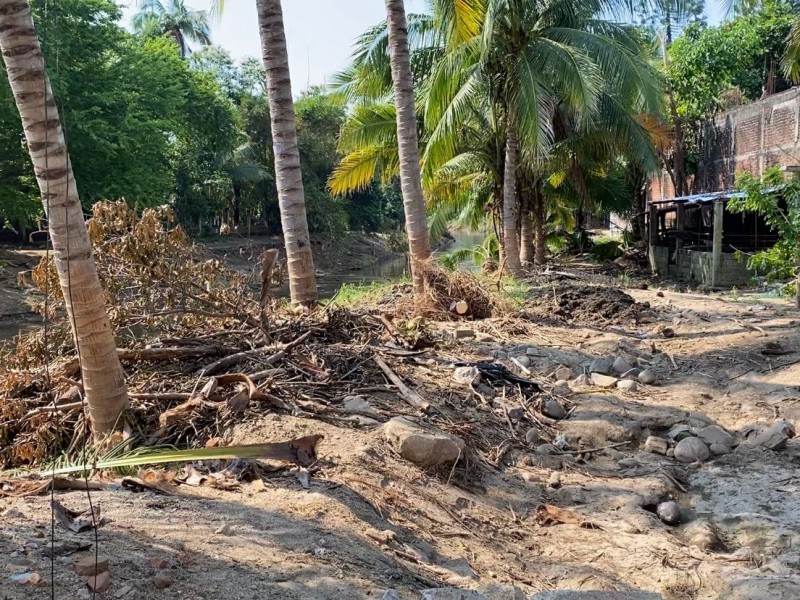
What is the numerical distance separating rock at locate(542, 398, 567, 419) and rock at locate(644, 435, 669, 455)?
2.68ft

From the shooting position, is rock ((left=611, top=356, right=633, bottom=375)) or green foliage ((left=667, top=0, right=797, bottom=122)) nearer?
rock ((left=611, top=356, right=633, bottom=375))

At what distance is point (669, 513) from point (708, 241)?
56.9 feet

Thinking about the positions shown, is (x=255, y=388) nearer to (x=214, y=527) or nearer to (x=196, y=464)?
(x=196, y=464)

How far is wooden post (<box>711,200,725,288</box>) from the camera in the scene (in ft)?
55.4

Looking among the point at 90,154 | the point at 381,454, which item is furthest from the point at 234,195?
the point at 381,454

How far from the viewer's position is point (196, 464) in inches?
176

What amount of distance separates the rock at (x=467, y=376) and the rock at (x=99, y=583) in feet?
14.6

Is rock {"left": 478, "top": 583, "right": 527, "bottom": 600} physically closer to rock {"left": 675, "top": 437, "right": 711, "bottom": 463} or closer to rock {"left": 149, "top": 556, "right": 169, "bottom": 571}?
rock {"left": 149, "top": 556, "right": 169, "bottom": 571}

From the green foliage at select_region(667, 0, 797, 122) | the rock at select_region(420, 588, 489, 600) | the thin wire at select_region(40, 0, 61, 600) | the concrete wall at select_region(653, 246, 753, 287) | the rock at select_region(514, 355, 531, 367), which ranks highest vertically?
the green foliage at select_region(667, 0, 797, 122)

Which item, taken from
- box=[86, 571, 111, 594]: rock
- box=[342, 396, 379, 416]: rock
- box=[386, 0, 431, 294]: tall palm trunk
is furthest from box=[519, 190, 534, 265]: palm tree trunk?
box=[86, 571, 111, 594]: rock

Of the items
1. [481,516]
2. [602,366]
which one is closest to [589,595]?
[481,516]

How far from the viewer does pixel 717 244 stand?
17328 millimetres

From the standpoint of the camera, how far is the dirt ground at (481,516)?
3064 mm

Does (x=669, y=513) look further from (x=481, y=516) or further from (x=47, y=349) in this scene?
(x=47, y=349)
